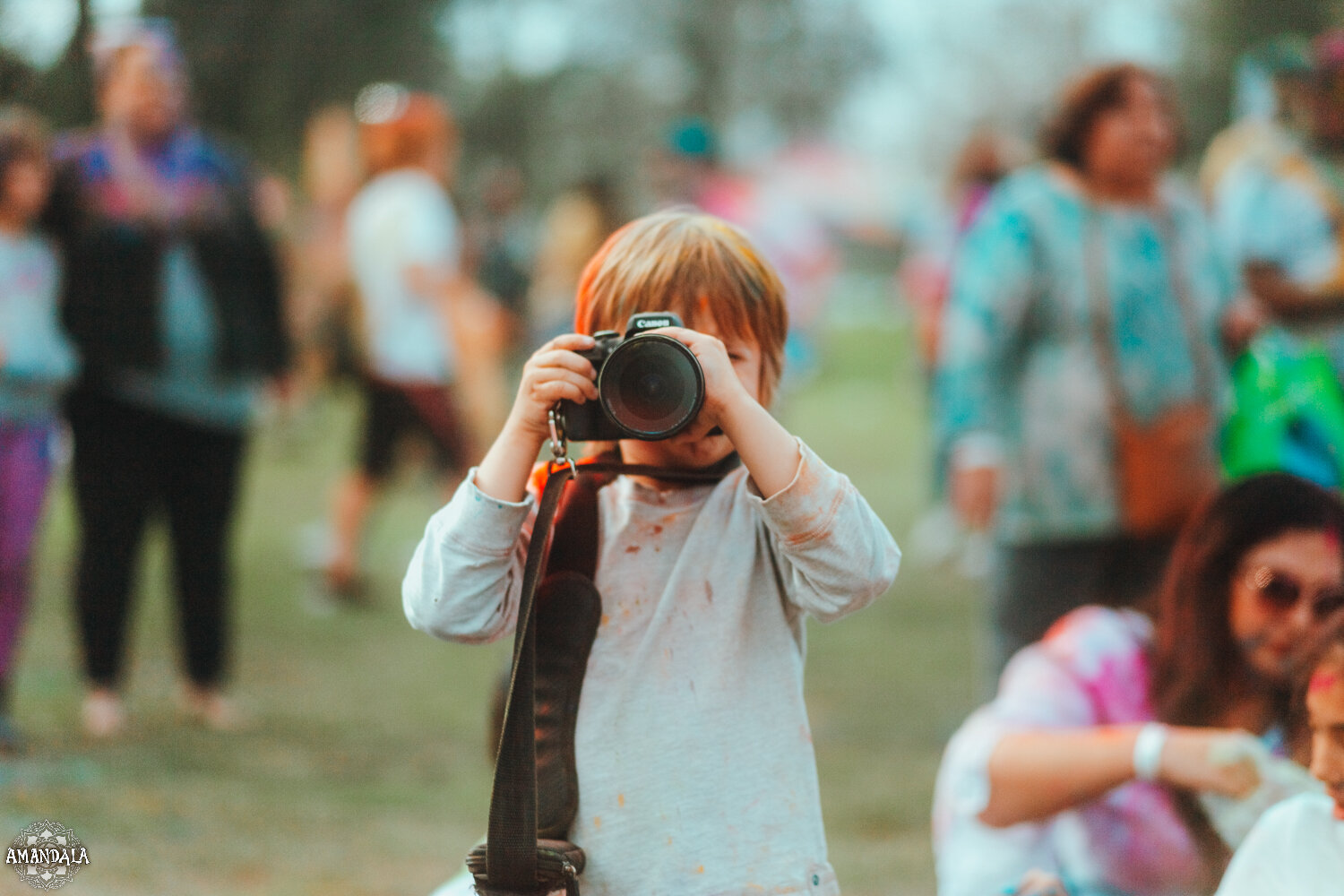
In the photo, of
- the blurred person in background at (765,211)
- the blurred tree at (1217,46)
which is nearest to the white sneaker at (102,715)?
the blurred person in background at (765,211)

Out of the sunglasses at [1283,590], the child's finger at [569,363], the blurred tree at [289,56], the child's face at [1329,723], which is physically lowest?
the child's face at [1329,723]

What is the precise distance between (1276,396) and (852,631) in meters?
2.78

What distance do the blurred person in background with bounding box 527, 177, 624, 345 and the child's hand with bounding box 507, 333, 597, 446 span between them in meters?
4.64

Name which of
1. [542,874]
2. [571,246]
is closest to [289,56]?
[571,246]

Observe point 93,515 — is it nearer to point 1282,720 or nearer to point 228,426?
point 228,426

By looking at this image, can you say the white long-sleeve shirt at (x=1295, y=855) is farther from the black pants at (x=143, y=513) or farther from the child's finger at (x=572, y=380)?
the black pants at (x=143, y=513)

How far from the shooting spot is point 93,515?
391 cm

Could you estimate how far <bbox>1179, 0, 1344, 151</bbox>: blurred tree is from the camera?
24.6 ft

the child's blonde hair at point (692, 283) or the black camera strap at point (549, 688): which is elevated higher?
the child's blonde hair at point (692, 283)

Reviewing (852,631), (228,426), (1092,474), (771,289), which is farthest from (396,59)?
(771,289)

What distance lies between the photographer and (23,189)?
3684 millimetres

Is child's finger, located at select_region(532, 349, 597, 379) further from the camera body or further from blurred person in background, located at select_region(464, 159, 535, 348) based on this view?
blurred person in background, located at select_region(464, 159, 535, 348)

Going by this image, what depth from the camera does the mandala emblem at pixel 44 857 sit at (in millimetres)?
2512

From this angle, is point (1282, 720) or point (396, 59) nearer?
point (1282, 720)
